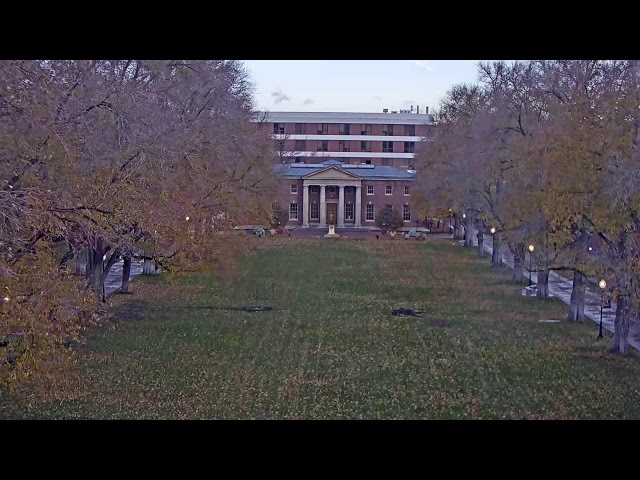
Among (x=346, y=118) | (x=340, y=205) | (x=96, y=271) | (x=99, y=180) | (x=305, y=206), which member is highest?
(x=346, y=118)

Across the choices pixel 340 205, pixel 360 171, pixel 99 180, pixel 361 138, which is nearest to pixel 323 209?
pixel 340 205

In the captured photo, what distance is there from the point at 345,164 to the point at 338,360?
4901 cm

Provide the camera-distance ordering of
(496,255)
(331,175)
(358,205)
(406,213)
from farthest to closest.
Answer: (358,205)
(406,213)
(331,175)
(496,255)

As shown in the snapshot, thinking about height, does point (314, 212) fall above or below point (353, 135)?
below

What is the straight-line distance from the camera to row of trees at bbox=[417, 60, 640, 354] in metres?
13.6

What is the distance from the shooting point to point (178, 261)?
17.8 meters

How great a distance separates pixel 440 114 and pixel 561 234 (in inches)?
1192

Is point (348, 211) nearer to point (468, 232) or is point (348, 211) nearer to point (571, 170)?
point (468, 232)

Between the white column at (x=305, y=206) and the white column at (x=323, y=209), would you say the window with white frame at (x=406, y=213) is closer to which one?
the white column at (x=323, y=209)

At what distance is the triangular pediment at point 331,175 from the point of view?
57375 mm

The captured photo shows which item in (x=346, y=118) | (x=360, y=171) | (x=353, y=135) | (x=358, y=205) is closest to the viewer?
(x=358, y=205)

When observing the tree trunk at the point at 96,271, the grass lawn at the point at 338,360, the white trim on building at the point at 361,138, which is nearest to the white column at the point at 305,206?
the white trim on building at the point at 361,138

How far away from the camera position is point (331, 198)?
58.6m
